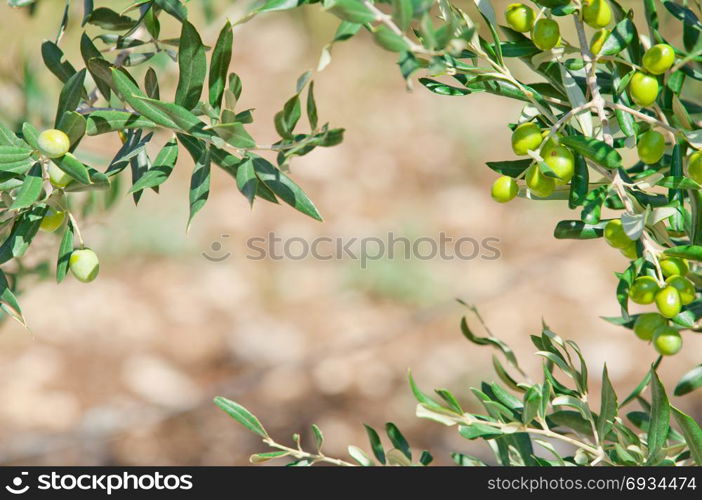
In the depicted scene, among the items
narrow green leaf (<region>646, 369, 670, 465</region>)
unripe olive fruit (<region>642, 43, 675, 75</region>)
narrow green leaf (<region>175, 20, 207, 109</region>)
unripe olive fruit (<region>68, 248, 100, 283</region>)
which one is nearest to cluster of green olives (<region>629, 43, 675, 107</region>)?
unripe olive fruit (<region>642, 43, 675, 75</region>)

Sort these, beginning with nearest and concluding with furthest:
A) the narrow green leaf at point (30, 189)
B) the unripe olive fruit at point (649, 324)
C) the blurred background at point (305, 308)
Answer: the narrow green leaf at point (30, 189), the unripe olive fruit at point (649, 324), the blurred background at point (305, 308)

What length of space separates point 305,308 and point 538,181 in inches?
82.6

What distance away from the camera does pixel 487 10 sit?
61cm

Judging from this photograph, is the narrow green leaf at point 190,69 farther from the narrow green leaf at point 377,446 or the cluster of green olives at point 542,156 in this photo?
the narrow green leaf at point 377,446

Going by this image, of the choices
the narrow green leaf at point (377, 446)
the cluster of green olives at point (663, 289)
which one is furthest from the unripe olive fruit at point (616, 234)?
the narrow green leaf at point (377, 446)

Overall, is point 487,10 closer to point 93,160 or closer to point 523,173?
point 523,173

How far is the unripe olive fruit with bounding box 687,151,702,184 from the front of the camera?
56 centimetres

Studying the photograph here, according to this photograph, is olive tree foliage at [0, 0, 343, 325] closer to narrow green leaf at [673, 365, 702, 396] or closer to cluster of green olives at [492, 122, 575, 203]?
cluster of green olives at [492, 122, 575, 203]

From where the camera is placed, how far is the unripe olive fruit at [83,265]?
0.58m

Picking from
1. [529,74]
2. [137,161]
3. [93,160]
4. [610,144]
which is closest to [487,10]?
[610,144]

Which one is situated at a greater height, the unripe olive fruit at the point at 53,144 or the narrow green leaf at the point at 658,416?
the unripe olive fruit at the point at 53,144

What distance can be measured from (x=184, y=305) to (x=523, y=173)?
2104mm

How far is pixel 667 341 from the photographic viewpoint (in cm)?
59

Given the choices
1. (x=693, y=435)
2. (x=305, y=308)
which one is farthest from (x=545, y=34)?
(x=305, y=308)
